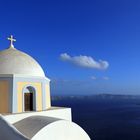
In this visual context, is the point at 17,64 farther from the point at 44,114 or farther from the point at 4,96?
the point at 44,114

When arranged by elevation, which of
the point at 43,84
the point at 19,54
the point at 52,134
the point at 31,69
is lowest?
the point at 52,134

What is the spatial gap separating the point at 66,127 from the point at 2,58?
14.8ft

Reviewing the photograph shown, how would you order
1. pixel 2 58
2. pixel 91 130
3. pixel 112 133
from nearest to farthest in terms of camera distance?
pixel 2 58 < pixel 112 133 < pixel 91 130

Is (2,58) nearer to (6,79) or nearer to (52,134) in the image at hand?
(6,79)

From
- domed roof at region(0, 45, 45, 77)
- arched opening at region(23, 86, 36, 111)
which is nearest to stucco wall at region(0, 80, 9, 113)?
domed roof at region(0, 45, 45, 77)

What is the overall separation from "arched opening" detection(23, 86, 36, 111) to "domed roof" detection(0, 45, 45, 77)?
744 mm

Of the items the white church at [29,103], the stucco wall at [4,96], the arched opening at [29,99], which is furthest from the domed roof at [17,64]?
the arched opening at [29,99]

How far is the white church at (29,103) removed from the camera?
8368 millimetres

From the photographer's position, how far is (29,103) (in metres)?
10.6

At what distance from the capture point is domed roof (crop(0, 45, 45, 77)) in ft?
34.0

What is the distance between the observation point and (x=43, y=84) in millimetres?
10969

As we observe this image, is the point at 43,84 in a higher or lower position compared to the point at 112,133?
higher

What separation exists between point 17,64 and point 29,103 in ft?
6.20

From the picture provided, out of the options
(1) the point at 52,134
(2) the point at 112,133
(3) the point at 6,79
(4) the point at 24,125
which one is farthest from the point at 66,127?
(2) the point at 112,133
